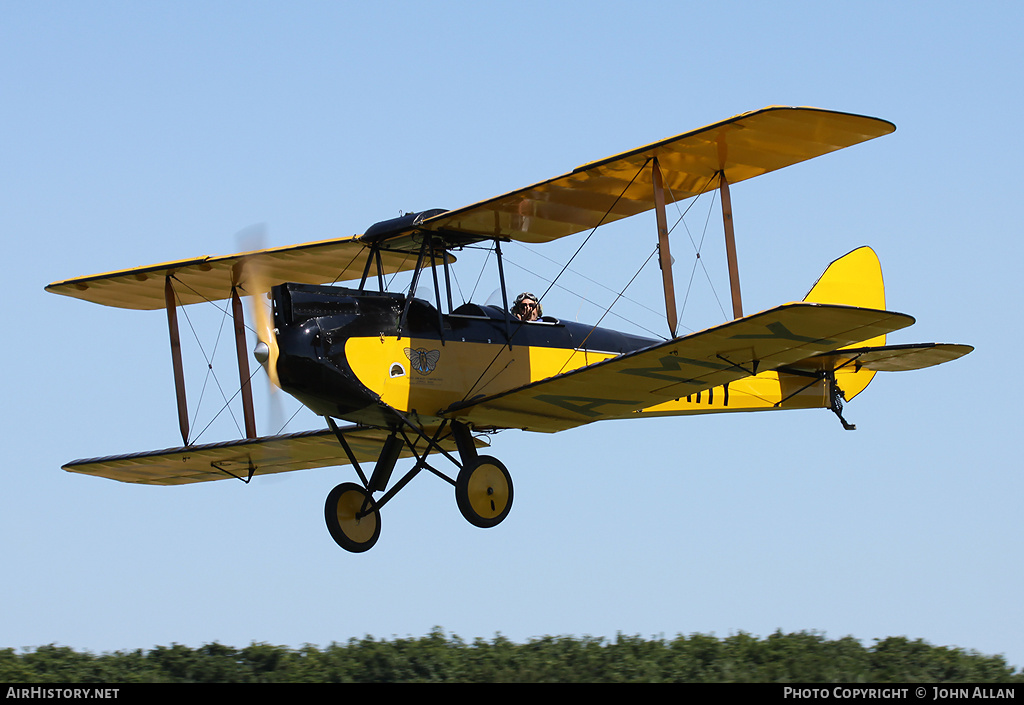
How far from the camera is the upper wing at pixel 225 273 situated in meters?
14.3

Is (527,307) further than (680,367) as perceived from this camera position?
Yes

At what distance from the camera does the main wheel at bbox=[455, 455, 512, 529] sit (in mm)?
Result: 12320

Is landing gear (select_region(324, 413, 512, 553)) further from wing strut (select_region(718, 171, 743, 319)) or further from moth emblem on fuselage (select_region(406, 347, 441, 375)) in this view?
wing strut (select_region(718, 171, 743, 319))

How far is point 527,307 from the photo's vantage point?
1347 cm

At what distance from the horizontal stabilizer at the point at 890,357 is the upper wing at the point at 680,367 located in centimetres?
195

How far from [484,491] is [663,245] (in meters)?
2.70

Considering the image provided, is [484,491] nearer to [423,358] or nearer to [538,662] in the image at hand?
[423,358]

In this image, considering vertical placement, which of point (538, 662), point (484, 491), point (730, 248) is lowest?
point (538, 662)

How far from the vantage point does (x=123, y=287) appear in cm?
1517

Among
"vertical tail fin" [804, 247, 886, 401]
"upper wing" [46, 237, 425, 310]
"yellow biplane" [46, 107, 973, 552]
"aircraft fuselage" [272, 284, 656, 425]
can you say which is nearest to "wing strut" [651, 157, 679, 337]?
"yellow biplane" [46, 107, 973, 552]

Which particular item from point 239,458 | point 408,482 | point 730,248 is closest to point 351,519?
point 408,482

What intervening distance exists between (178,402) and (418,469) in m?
3.30

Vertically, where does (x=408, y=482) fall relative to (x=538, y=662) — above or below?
above
